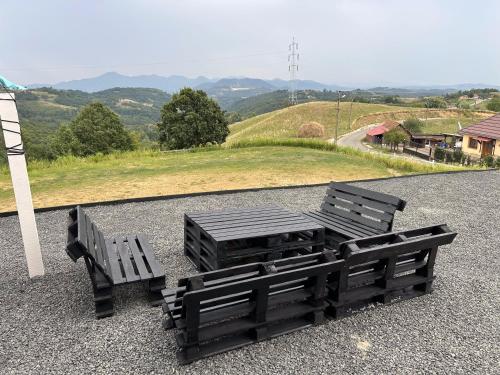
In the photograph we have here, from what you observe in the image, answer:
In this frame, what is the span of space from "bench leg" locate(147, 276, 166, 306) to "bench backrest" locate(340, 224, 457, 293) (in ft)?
5.82

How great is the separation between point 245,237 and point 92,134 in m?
38.1

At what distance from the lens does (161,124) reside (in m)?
32.5

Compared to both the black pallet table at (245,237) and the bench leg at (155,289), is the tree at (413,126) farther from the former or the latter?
the bench leg at (155,289)

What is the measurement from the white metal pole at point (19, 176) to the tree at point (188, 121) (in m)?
28.1

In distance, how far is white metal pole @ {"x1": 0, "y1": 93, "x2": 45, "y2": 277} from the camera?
3615mm

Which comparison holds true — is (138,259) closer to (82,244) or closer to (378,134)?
(82,244)

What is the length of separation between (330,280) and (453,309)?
4.51 ft

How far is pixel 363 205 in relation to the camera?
16.1ft

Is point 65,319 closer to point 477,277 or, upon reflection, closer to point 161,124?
point 477,277

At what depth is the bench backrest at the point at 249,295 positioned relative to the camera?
259 centimetres

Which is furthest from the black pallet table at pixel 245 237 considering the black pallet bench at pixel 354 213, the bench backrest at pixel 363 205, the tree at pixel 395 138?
the tree at pixel 395 138

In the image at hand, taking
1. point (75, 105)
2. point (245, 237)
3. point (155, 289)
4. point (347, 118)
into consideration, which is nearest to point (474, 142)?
point (347, 118)

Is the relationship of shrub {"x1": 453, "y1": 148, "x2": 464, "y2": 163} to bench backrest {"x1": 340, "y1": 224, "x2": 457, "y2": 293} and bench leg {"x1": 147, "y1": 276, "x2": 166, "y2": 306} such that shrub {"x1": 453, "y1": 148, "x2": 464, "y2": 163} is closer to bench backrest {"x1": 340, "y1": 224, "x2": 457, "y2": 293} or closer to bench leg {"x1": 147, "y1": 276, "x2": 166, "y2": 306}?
bench backrest {"x1": 340, "y1": 224, "x2": 457, "y2": 293}

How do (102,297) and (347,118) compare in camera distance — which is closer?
(102,297)
